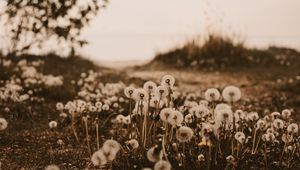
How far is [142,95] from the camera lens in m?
4.53

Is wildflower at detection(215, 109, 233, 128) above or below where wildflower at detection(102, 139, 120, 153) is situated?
above

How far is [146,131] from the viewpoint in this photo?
14.9 ft

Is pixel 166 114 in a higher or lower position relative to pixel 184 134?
higher

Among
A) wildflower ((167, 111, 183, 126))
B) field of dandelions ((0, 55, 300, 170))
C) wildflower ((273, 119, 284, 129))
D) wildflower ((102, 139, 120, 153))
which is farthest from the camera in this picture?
wildflower ((273, 119, 284, 129))

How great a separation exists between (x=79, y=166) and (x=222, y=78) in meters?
7.80

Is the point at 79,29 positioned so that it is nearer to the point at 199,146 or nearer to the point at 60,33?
the point at 60,33

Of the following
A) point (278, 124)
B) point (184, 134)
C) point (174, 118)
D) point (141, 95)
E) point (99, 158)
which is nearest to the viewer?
point (99, 158)

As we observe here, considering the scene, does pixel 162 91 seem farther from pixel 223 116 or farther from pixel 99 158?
pixel 99 158

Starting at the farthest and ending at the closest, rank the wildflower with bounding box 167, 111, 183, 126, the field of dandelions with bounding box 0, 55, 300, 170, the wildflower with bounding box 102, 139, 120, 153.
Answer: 1. the field of dandelions with bounding box 0, 55, 300, 170
2. the wildflower with bounding box 167, 111, 183, 126
3. the wildflower with bounding box 102, 139, 120, 153

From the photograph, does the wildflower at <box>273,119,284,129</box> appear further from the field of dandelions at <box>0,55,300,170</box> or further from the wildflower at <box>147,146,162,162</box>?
the wildflower at <box>147,146,162,162</box>

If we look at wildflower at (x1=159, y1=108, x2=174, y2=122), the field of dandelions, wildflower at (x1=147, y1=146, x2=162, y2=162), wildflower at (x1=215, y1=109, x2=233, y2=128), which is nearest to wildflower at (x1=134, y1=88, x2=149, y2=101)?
the field of dandelions

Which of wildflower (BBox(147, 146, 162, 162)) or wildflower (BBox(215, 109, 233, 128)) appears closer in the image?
wildflower (BBox(147, 146, 162, 162))

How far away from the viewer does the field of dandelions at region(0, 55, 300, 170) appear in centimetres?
424

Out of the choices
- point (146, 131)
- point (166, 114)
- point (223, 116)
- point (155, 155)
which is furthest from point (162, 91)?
point (155, 155)
